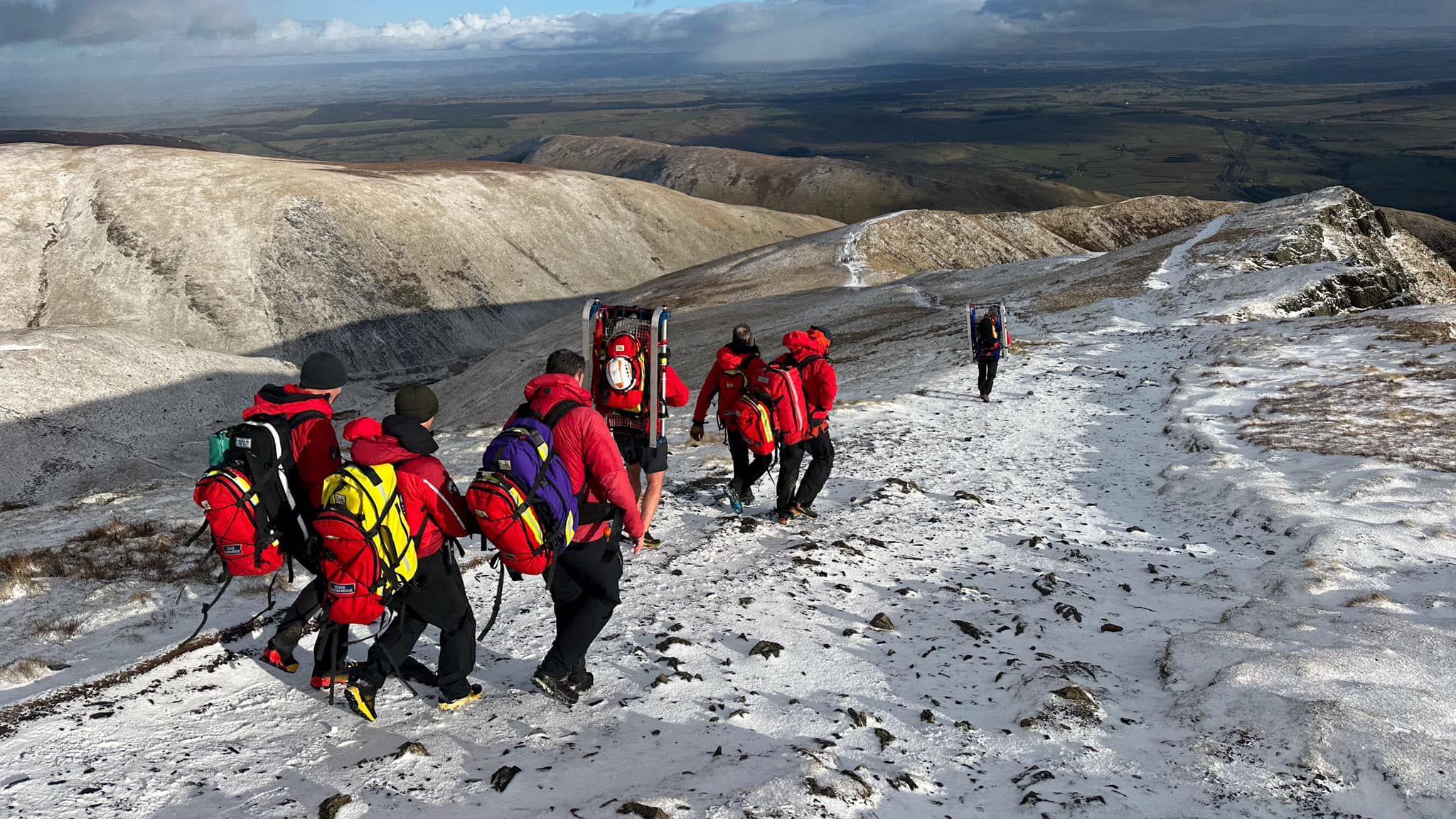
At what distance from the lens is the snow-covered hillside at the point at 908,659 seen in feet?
20.9

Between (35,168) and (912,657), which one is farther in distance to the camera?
(35,168)

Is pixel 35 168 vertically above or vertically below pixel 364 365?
above

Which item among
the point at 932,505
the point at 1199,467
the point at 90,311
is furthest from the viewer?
the point at 90,311

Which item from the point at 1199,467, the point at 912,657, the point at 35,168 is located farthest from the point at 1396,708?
the point at 35,168

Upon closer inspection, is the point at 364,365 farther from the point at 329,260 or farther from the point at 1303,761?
the point at 1303,761

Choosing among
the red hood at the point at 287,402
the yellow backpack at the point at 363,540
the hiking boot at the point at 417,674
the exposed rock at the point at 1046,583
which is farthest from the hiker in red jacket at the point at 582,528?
the exposed rock at the point at 1046,583

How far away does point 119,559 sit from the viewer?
11.9m

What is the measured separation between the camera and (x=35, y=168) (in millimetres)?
94938

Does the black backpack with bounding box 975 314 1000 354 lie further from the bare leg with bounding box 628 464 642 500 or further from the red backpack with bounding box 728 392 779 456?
the bare leg with bounding box 628 464 642 500

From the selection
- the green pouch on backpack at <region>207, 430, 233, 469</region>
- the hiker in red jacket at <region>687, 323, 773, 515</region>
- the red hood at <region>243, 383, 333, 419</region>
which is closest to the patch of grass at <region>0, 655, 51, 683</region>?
the green pouch on backpack at <region>207, 430, 233, 469</region>

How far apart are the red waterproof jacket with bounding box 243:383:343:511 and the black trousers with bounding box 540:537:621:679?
2.44 m

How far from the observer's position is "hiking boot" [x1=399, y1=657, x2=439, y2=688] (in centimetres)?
796

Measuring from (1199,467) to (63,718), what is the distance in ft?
57.8

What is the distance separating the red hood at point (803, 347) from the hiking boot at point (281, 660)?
7602 mm
